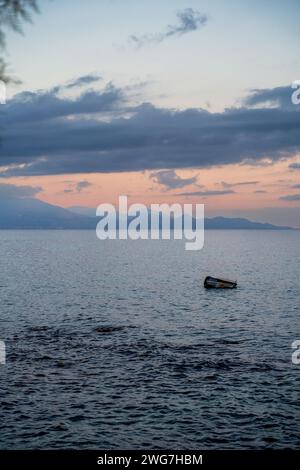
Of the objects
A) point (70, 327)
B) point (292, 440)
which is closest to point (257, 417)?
point (292, 440)

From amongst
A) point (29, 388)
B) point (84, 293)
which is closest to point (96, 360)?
point (29, 388)

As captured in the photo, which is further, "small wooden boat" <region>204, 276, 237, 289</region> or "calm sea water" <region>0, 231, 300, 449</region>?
"small wooden boat" <region>204, 276, 237, 289</region>

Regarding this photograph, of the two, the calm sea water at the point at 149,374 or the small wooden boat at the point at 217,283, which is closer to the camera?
the calm sea water at the point at 149,374

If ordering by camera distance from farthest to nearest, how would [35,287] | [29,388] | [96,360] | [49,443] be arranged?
[35,287] < [96,360] < [29,388] < [49,443]

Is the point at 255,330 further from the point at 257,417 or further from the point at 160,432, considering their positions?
the point at 160,432

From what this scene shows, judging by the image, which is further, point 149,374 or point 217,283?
point 217,283

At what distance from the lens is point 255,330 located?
191ft

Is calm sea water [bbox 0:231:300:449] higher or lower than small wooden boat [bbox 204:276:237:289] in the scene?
lower

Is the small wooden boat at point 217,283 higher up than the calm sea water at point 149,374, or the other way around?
the small wooden boat at point 217,283

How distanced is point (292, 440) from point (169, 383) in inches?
481

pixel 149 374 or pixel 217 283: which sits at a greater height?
pixel 217 283

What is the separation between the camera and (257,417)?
31.8 meters
